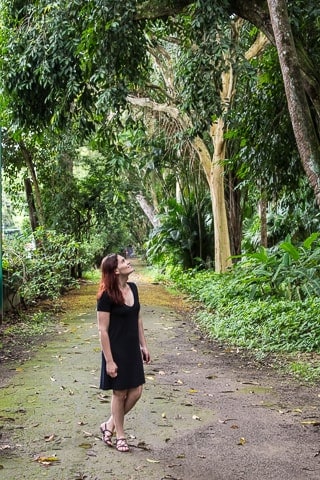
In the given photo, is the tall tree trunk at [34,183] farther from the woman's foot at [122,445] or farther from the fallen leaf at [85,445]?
the woman's foot at [122,445]

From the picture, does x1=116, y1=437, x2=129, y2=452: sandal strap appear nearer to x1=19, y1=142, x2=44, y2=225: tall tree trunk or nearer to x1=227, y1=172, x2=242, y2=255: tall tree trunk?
x1=19, y1=142, x2=44, y2=225: tall tree trunk

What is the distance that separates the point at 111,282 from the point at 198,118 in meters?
5.10

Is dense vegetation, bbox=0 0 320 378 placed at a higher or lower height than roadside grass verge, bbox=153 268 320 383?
higher

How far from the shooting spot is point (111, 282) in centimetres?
473

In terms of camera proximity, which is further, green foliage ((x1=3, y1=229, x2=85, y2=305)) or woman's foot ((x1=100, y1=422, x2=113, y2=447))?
green foliage ((x1=3, y1=229, x2=85, y2=305))

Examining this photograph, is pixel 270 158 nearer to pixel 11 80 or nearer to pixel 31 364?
pixel 11 80

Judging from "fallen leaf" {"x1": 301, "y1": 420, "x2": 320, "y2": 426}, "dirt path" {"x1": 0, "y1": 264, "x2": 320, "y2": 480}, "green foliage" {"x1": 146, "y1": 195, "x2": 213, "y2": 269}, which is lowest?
"fallen leaf" {"x1": 301, "y1": 420, "x2": 320, "y2": 426}

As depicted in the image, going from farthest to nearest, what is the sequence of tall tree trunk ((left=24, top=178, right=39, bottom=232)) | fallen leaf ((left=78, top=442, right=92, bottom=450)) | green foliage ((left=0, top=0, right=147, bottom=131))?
tall tree trunk ((left=24, top=178, right=39, bottom=232)) → green foliage ((left=0, top=0, right=147, bottom=131)) → fallen leaf ((left=78, top=442, right=92, bottom=450))

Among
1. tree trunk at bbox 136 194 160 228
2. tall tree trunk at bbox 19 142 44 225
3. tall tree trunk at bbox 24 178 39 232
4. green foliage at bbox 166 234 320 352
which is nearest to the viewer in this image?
green foliage at bbox 166 234 320 352

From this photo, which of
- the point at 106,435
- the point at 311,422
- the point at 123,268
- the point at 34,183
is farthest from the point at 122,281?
the point at 34,183

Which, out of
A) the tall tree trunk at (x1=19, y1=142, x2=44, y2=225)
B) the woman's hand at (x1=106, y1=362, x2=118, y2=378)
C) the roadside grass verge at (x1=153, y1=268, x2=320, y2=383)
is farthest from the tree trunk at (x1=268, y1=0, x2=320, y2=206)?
the tall tree trunk at (x1=19, y1=142, x2=44, y2=225)

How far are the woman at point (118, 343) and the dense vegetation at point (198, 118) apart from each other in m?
3.16

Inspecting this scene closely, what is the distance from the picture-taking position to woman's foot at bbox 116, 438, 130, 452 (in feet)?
15.2

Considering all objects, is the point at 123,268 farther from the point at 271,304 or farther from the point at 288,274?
the point at 288,274
